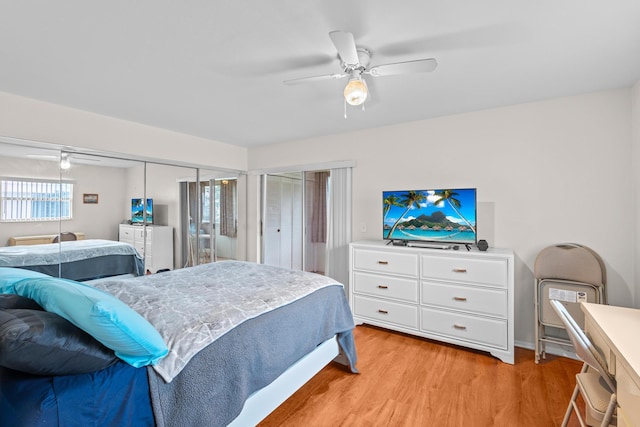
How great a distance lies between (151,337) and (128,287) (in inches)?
47.6

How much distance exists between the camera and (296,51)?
1.98m

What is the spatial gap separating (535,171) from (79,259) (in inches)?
191

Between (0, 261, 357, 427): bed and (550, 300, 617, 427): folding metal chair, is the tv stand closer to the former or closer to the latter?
(0, 261, 357, 427): bed

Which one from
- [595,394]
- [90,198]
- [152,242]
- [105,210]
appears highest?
[90,198]

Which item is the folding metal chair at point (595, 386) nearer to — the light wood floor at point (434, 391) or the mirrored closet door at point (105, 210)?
the light wood floor at point (434, 391)

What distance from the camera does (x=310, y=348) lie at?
2.09 m

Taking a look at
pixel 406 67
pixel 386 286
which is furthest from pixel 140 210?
pixel 406 67

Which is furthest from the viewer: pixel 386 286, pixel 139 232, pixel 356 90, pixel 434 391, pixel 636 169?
pixel 139 232

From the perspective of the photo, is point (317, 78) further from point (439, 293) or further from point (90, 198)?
point (90, 198)

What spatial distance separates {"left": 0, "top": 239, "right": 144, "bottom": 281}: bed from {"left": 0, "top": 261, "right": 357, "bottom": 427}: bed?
3.97 feet

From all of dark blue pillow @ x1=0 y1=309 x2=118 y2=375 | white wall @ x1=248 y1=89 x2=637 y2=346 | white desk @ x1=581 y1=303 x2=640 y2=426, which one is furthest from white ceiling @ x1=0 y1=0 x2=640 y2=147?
white desk @ x1=581 y1=303 x2=640 y2=426

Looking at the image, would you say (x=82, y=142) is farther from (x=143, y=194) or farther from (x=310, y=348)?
(x=310, y=348)

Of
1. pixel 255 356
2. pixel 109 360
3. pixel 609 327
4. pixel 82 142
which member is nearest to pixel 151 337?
pixel 109 360

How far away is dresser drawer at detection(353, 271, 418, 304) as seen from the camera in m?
3.15
